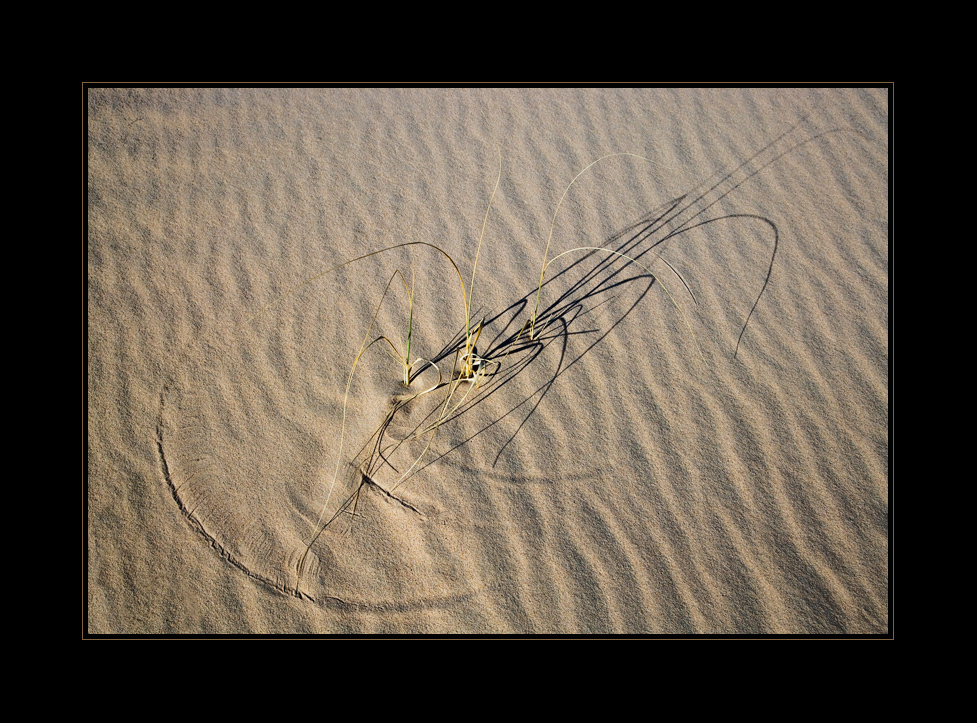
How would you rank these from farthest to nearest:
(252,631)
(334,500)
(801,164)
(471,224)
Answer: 1. (801,164)
2. (471,224)
3. (334,500)
4. (252,631)

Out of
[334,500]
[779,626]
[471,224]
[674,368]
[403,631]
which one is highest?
[471,224]

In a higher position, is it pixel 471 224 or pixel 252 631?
pixel 471 224

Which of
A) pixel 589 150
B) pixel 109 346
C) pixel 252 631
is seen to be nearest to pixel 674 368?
pixel 589 150

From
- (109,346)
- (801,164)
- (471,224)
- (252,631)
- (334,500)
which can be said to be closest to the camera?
(252,631)

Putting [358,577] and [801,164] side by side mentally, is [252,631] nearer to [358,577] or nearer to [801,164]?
[358,577]

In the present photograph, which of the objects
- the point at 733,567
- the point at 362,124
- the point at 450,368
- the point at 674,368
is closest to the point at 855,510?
the point at 733,567

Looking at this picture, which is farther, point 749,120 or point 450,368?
point 749,120

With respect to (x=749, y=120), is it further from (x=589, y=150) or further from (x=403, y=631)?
(x=403, y=631)
